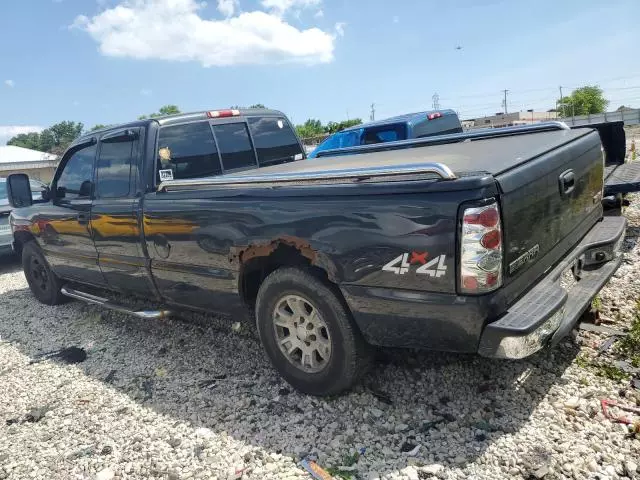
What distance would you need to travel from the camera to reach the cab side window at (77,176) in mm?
4758

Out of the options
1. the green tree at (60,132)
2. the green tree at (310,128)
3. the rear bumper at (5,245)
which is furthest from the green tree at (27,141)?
the rear bumper at (5,245)

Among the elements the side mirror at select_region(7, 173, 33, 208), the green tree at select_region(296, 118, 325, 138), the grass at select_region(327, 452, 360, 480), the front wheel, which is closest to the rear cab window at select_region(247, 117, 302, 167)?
the front wheel

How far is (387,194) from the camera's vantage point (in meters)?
2.48

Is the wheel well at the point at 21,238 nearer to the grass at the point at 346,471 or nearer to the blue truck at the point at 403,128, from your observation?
the blue truck at the point at 403,128

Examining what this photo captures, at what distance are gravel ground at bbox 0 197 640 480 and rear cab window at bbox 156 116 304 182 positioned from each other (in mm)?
1585

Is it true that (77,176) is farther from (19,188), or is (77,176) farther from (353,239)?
(353,239)

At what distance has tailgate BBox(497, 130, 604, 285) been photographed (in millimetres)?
2418

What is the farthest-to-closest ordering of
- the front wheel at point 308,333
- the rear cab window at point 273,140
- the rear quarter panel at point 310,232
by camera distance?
the rear cab window at point 273,140 < the front wheel at point 308,333 < the rear quarter panel at point 310,232

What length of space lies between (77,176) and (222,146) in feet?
5.37

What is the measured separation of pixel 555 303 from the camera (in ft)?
8.21

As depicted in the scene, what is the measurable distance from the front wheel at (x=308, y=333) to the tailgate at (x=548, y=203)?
1.00m

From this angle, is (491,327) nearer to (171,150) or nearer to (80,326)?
(171,150)

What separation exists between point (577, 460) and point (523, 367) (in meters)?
0.89

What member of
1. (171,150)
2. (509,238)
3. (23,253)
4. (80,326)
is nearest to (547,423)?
(509,238)
